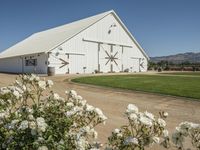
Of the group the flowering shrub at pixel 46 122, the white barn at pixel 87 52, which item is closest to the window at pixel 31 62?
the white barn at pixel 87 52

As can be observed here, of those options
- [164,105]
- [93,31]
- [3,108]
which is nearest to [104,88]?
[164,105]

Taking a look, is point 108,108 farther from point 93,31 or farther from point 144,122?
point 93,31

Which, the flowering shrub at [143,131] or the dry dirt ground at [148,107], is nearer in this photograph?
the flowering shrub at [143,131]

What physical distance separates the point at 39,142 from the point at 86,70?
108ft

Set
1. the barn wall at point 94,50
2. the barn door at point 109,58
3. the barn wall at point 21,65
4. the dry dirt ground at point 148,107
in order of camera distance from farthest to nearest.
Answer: the barn door at point 109,58 < the barn wall at point 94,50 < the barn wall at point 21,65 < the dry dirt ground at point 148,107

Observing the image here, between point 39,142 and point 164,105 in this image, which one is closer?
point 39,142

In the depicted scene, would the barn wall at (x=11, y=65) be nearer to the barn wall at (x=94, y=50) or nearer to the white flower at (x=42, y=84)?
the barn wall at (x=94, y=50)

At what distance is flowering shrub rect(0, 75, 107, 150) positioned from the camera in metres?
3.01

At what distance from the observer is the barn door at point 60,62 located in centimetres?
3171

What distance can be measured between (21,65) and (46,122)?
35804mm

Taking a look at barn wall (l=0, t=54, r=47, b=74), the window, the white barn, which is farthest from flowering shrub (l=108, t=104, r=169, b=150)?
the window

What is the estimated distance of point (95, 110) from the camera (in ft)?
11.5

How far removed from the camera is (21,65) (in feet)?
124

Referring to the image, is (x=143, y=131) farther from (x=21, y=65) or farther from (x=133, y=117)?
(x=21, y=65)
